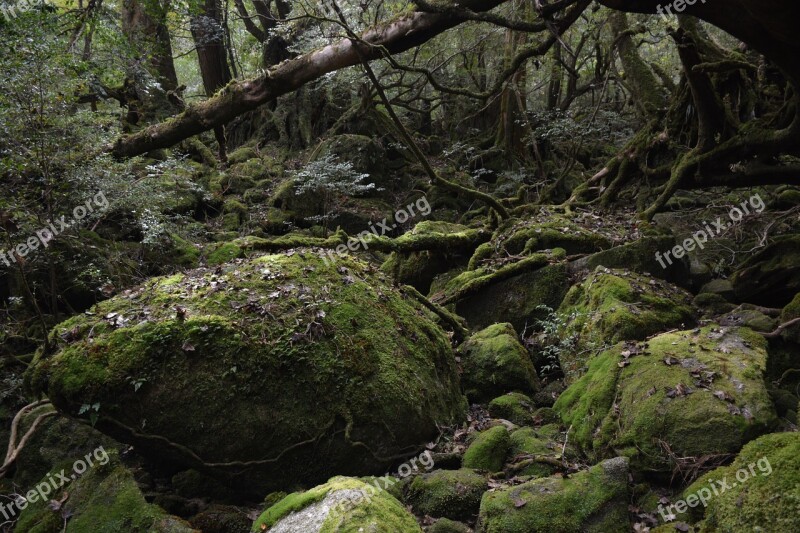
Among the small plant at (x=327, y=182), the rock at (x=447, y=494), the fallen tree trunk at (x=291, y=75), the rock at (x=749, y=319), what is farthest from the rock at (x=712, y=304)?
the small plant at (x=327, y=182)

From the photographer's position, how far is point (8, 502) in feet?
16.7

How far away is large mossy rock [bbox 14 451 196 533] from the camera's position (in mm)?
4047

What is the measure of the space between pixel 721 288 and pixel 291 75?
24.7ft

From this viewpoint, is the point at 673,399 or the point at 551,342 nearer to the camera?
the point at 673,399

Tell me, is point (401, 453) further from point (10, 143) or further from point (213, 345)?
point (10, 143)

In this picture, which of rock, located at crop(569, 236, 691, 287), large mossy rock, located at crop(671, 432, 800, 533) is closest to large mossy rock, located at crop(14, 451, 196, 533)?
large mossy rock, located at crop(671, 432, 800, 533)

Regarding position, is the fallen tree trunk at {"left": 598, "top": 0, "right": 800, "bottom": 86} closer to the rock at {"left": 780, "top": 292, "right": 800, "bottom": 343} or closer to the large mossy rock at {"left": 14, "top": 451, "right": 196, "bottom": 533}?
the rock at {"left": 780, "top": 292, "right": 800, "bottom": 343}

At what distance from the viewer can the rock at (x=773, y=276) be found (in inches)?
261

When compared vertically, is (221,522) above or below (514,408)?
above

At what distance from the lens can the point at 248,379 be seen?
15.4 feet

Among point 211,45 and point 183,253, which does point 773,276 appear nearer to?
point 183,253

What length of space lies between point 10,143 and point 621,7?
7.74 metres

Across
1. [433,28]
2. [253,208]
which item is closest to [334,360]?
[433,28]

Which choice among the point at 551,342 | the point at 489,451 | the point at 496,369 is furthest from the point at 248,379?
the point at 551,342
